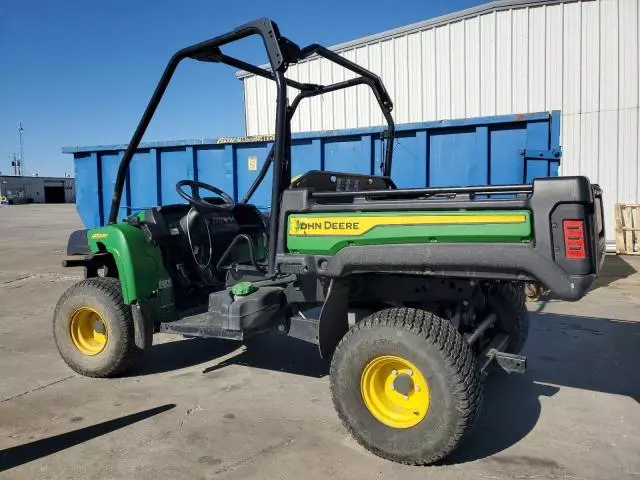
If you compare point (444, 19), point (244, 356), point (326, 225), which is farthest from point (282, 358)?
point (444, 19)

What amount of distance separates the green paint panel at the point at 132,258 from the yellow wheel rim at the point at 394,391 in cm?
187

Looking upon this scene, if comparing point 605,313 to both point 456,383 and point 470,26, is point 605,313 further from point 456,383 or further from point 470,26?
point 470,26

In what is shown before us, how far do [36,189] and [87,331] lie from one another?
64875mm

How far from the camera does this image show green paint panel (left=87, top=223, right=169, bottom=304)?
12.6ft

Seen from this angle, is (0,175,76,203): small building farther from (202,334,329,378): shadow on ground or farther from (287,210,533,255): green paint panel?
(287,210,533,255): green paint panel

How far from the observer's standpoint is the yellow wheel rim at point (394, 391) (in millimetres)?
2809

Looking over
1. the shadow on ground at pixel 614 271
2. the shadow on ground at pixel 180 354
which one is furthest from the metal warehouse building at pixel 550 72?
the shadow on ground at pixel 180 354

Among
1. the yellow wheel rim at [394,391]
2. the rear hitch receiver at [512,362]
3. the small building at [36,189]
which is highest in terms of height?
the small building at [36,189]

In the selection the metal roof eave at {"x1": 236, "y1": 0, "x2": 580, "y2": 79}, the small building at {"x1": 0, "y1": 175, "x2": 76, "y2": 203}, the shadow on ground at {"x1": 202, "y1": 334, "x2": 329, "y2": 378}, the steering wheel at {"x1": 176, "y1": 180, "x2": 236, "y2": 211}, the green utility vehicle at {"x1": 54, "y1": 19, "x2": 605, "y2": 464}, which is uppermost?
the metal roof eave at {"x1": 236, "y1": 0, "x2": 580, "y2": 79}

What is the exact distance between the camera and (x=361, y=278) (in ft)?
10.9

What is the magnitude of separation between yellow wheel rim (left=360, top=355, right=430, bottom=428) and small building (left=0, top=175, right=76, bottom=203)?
59557 mm

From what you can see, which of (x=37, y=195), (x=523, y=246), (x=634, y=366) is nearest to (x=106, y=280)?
(x=523, y=246)

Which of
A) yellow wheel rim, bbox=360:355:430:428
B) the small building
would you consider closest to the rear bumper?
yellow wheel rim, bbox=360:355:430:428

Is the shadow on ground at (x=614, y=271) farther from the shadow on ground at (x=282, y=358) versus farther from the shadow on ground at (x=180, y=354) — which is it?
the shadow on ground at (x=180, y=354)
